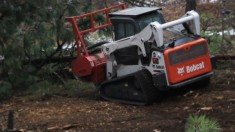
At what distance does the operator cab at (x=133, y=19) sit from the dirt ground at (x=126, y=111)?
1.23 m

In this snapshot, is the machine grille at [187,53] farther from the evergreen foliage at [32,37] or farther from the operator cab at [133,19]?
the evergreen foliage at [32,37]

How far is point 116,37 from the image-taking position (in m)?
8.75

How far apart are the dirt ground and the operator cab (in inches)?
48.5

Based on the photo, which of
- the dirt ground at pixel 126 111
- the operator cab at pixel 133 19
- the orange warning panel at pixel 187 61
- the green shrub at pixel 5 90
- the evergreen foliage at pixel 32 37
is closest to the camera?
the dirt ground at pixel 126 111

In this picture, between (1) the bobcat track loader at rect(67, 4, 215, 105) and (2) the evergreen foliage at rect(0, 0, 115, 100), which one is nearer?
(1) the bobcat track loader at rect(67, 4, 215, 105)

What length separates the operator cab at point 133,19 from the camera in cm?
822

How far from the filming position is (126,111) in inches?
311

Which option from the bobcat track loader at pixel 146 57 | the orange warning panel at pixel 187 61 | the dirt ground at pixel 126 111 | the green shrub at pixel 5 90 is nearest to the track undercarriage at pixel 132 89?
the bobcat track loader at pixel 146 57

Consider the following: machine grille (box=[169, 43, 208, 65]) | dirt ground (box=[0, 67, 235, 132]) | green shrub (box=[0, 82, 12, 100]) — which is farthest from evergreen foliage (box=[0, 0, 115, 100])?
machine grille (box=[169, 43, 208, 65])

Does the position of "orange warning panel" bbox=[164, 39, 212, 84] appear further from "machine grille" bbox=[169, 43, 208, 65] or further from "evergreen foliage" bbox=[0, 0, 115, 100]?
"evergreen foliage" bbox=[0, 0, 115, 100]

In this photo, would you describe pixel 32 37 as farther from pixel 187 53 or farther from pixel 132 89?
pixel 187 53

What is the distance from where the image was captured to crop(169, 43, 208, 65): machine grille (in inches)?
305

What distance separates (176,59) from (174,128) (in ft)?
5.84

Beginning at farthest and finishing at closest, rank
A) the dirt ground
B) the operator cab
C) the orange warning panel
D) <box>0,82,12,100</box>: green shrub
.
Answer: <box>0,82,12,100</box>: green shrub
the operator cab
the orange warning panel
the dirt ground
